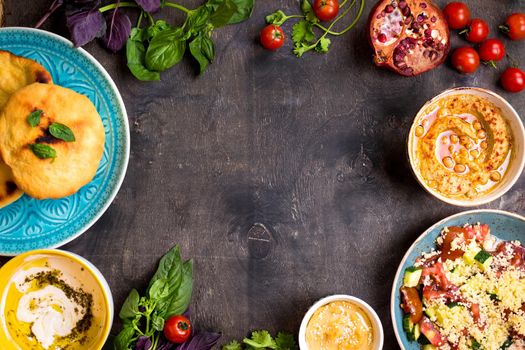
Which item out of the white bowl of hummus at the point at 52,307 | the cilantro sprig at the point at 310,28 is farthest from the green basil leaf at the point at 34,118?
the cilantro sprig at the point at 310,28

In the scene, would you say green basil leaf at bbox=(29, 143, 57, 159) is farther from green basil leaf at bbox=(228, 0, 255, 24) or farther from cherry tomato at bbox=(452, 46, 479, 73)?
cherry tomato at bbox=(452, 46, 479, 73)

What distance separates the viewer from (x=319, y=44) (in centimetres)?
262

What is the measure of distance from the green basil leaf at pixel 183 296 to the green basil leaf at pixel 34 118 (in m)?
0.89

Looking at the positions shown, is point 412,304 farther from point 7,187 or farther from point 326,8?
point 7,187

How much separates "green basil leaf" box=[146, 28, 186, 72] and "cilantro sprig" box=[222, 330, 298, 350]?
49.2 inches

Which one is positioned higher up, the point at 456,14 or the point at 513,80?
the point at 456,14

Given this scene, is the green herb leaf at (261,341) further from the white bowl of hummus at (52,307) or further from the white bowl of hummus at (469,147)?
the white bowl of hummus at (469,147)

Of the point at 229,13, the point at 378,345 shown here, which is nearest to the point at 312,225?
the point at 378,345

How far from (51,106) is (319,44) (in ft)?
3.90

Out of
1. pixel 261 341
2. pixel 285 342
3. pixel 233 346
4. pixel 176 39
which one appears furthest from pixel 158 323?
pixel 176 39

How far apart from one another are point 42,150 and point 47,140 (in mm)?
47

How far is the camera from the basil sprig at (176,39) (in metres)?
2.48

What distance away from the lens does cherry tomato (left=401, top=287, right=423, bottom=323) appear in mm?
2533

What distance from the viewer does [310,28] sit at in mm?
2600
